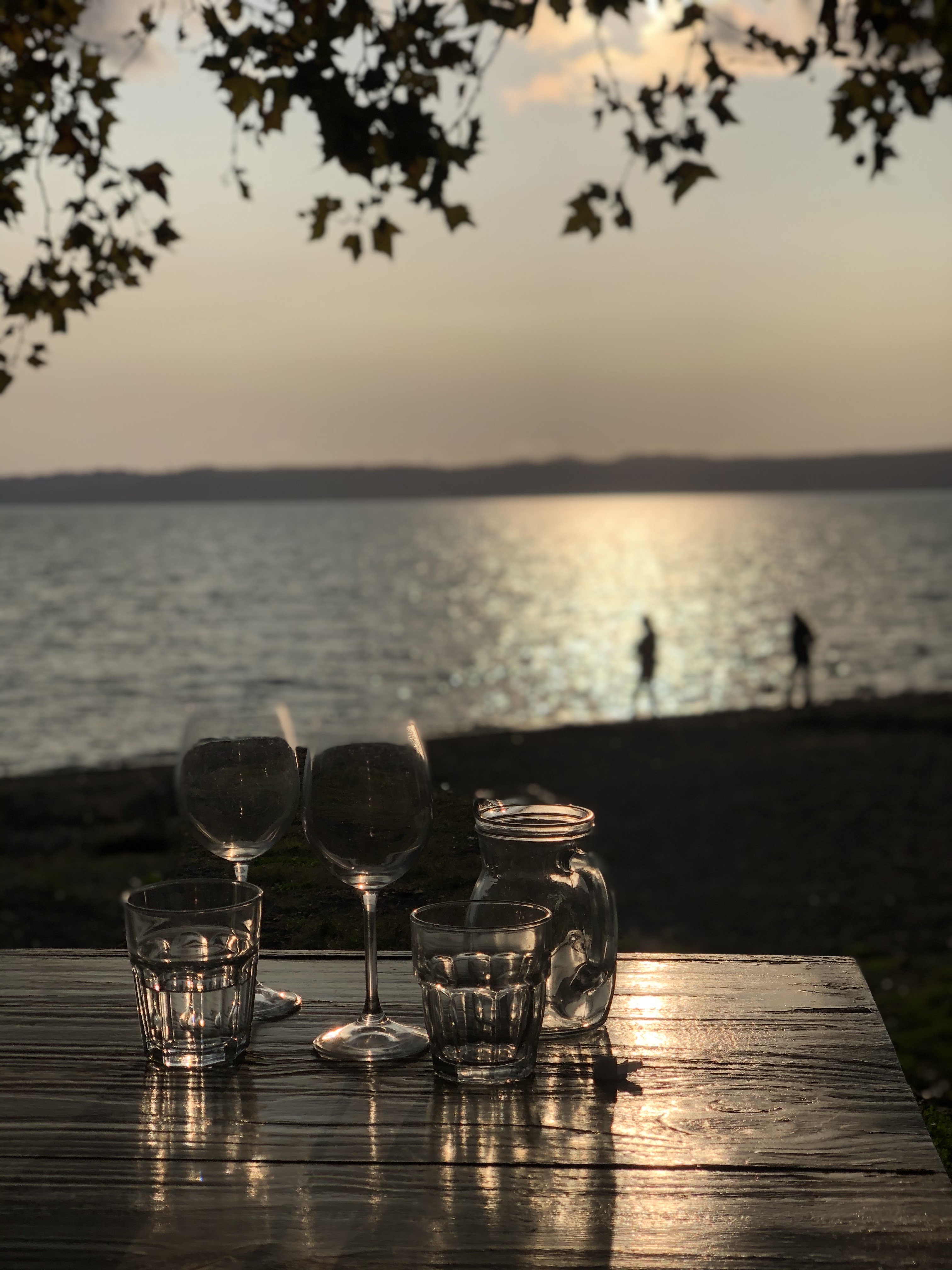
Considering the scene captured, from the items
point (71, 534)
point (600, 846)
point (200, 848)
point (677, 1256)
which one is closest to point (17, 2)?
point (200, 848)

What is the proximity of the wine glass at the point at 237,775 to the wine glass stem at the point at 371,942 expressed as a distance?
18 centimetres

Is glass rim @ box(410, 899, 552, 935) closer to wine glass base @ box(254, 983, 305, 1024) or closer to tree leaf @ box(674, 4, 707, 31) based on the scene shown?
wine glass base @ box(254, 983, 305, 1024)

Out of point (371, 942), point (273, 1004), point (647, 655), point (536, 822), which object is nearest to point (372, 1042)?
point (371, 942)

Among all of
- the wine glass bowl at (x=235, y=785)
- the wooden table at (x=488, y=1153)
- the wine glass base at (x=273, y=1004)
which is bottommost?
the wine glass base at (x=273, y=1004)

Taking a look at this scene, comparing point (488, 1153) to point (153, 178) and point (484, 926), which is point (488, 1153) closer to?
point (484, 926)

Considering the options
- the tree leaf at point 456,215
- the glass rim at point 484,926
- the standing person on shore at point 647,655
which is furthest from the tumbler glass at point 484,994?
the standing person on shore at point 647,655

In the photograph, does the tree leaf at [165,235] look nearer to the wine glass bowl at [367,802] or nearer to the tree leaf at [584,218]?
the tree leaf at [584,218]

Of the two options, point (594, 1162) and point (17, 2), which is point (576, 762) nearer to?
point (17, 2)

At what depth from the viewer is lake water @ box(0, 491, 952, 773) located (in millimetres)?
36625

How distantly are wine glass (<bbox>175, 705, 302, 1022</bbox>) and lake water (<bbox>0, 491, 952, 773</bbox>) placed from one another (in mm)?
42

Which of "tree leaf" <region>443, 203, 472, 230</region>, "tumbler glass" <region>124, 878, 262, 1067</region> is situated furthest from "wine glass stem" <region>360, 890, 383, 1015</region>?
"tree leaf" <region>443, 203, 472, 230</region>

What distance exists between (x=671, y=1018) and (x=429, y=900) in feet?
2.08

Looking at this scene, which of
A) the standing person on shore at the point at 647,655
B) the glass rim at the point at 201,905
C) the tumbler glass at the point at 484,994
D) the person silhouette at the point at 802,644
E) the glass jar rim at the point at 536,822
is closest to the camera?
the tumbler glass at the point at 484,994

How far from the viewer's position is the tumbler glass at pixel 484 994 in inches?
58.7
